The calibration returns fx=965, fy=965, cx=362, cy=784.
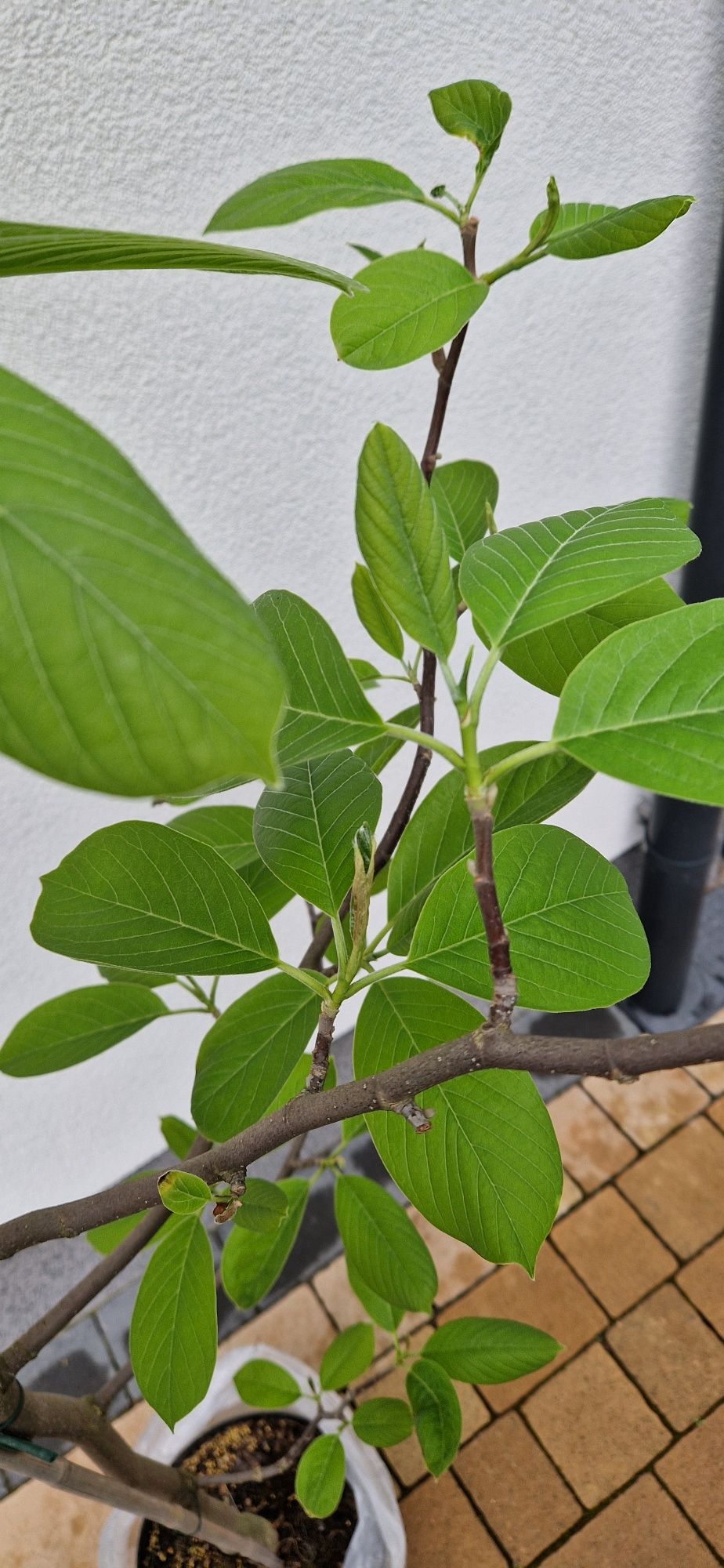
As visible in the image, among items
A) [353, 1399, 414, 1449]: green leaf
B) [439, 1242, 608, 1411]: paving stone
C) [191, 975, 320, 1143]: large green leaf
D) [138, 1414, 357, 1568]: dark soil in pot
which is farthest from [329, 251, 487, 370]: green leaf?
[439, 1242, 608, 1411]: paving stone

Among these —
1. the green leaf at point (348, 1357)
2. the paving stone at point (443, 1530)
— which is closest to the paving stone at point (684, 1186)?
the paving stone at point (443, 1530)

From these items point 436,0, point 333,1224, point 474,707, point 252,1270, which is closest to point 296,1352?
point 333,1224

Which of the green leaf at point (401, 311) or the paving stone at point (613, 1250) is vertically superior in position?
the green leaf at point (401, 311)

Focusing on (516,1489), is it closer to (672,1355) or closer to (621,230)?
(672,1355)

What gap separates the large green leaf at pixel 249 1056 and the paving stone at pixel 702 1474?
1.10 meters

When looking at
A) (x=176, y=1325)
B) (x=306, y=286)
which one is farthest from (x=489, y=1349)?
(x=306, y=286)

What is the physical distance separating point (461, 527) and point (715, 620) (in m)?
0.36

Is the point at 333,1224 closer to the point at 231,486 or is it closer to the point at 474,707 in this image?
the point at 231,486

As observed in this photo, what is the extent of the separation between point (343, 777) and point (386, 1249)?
0.46 meters

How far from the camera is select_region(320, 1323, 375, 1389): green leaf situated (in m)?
0.98

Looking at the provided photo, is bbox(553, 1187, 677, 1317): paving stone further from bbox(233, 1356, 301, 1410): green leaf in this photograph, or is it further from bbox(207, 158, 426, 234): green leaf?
bbox(207, 158, 426, 234): green leaf

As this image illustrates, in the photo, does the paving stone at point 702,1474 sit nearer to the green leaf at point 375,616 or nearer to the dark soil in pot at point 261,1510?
the dark soil in pot at point 261,1510

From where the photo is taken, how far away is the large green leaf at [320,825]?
51cm

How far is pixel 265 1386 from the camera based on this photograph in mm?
975
